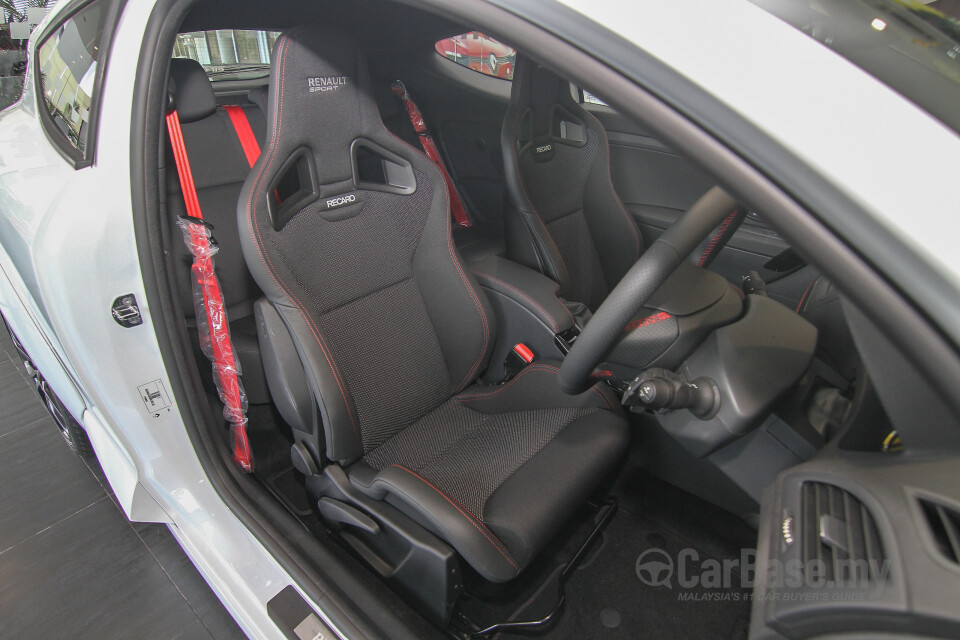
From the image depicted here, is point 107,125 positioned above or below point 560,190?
above

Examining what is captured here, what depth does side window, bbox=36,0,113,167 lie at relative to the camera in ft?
3.47

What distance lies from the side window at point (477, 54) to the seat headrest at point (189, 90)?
1.05 meters

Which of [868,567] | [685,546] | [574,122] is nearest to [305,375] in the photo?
[868,567]

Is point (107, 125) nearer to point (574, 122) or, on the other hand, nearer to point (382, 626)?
point (382, 626)

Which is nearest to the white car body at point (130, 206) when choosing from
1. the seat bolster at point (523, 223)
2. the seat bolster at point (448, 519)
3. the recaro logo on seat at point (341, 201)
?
the seat bolster at point (448, 519)

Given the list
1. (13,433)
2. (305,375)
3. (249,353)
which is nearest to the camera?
(305,375)

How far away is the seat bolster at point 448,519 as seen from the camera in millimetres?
961

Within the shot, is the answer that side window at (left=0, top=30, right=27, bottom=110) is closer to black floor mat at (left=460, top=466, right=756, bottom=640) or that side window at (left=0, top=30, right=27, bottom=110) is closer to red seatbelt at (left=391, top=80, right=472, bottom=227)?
red seatbelt at (left=391, top=80, right=472, bottom=227)

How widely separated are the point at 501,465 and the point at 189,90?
1.08 metres

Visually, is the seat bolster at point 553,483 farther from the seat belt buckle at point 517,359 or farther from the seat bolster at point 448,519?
the seat belt buckle at point 517,359

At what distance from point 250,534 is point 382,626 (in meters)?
0.36

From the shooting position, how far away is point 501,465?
1221 mm

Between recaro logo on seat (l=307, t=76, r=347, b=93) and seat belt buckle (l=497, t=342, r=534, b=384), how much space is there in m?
0.86

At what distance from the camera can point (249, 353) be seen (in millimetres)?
1358
